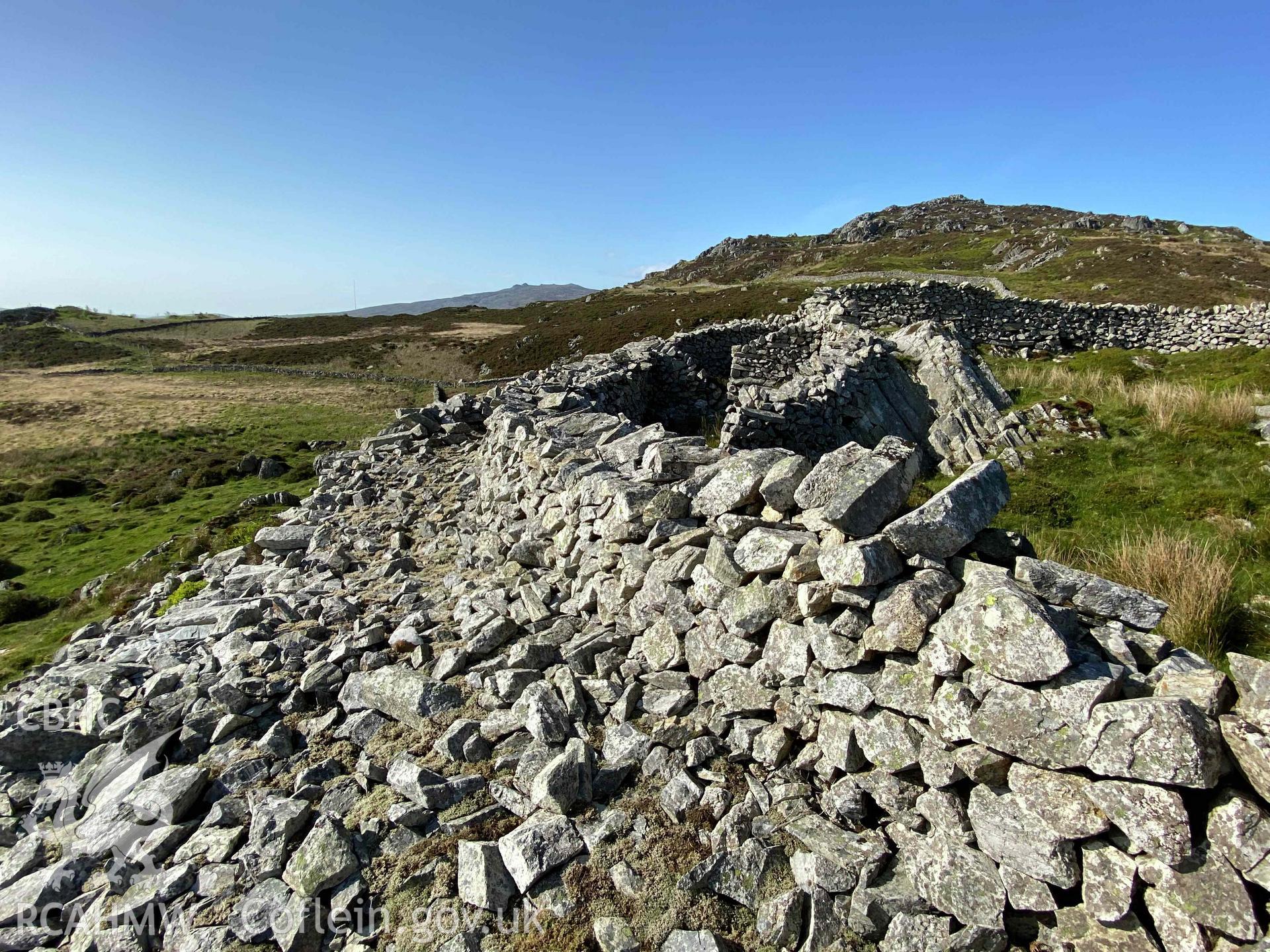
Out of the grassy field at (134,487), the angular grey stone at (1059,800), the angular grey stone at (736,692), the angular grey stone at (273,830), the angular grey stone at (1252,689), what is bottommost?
the grassy field at (134,487)

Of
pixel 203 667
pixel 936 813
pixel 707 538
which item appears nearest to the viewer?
pixel 936 813

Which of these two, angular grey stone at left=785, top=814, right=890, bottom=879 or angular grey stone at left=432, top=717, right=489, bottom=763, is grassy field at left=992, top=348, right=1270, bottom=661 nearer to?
angular grey stone at left=785, top=814, right=890, bottom=879

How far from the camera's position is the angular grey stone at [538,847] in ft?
14.0

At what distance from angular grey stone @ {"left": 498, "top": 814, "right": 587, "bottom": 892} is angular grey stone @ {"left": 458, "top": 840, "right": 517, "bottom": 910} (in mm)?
66

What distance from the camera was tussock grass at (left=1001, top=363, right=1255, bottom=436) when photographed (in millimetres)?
13250

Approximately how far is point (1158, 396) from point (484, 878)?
18.6 meters

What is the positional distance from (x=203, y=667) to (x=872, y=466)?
8240 millimetres

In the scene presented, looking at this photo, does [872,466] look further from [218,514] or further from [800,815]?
[218,514]

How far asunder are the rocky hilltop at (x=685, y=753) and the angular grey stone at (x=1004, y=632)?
25 mm

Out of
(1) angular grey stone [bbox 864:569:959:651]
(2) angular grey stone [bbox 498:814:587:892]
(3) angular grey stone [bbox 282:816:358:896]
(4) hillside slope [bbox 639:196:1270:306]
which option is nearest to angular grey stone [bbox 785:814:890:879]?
(1) angular grey stone [bbox 864:569:959:651]

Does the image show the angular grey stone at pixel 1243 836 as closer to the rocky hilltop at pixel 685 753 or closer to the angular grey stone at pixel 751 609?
the rocky hilltop at pixel 685 753

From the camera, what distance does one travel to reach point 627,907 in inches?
159

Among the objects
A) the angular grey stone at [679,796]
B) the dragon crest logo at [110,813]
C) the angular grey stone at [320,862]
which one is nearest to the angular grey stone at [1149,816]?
the angular grey stone at [679,796]

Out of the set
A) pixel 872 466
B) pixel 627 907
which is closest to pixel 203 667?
pixel 627 907
